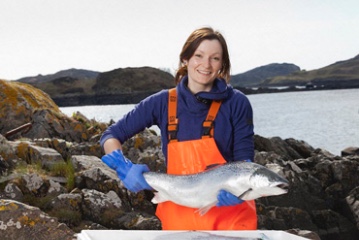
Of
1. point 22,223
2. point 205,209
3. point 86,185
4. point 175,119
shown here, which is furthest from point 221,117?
point 86,185

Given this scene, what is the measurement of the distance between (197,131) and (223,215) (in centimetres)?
60

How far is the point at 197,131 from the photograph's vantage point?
394 cm

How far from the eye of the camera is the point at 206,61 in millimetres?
3996

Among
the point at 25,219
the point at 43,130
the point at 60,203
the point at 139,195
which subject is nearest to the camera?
the point at 25,219

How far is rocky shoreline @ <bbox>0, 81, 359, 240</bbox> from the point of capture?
694 cm

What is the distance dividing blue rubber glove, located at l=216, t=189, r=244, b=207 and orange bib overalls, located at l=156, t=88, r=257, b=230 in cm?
20

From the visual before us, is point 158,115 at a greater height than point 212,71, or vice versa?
point 212,71

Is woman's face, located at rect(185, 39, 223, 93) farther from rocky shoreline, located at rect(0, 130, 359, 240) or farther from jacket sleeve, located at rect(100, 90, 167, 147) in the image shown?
rocky shoreline, located at rect(0, 130, 359, 240)

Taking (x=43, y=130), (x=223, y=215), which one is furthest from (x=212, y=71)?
(x=43, y=130)

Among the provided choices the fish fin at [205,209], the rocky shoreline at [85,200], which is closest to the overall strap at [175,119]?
the fish fin at [205,209]

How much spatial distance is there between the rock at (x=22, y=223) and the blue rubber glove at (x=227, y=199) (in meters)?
2.19

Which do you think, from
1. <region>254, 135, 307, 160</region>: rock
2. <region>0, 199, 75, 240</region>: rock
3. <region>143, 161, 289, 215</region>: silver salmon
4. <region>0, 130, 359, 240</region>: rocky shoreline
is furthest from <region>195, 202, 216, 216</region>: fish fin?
<region>254, 135, 307, 160</region>: rock

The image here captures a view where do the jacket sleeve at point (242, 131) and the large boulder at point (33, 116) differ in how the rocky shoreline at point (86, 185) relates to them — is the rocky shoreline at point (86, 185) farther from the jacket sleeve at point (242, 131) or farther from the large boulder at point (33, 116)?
the jacket sleeve at point (242, 131)

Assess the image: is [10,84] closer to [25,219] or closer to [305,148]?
[25,219]
